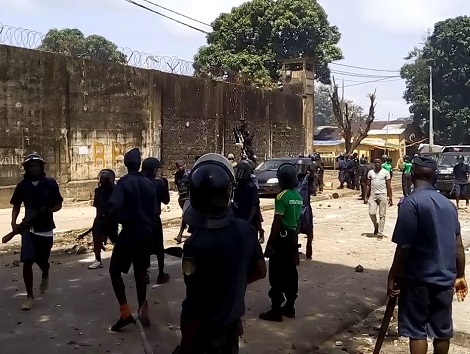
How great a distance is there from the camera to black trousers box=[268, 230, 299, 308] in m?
6.00

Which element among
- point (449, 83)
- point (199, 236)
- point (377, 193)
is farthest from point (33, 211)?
point (449, 83)

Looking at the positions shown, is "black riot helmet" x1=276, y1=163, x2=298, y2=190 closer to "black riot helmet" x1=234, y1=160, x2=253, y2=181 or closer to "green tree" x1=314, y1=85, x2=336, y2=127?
"black riot helmet" x1=234, y1=160, x2=253, y2=181

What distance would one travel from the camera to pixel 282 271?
602 cm

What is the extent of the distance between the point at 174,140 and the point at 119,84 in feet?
11.0

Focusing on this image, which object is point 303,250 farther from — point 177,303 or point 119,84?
point 119,84

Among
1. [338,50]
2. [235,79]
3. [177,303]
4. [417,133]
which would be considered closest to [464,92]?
[417,133]

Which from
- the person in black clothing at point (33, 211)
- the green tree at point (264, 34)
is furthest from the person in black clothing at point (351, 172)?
the person in black clothing at point (33, 211)

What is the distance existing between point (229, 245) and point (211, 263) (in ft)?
0.40

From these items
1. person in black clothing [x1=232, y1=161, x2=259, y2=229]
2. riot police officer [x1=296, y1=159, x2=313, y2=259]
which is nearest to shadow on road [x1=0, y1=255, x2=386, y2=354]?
riot police officer [x1=296, y1=159, x2=313, y2=259]

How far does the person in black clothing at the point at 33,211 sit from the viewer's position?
6.11 m

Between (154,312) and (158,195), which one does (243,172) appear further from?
(154,312)

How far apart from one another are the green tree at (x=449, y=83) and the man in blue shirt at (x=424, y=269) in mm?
40945

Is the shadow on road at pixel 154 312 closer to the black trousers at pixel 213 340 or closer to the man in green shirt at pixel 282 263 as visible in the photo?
the man in green shirt at pixel 282 263

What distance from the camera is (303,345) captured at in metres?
5.31
